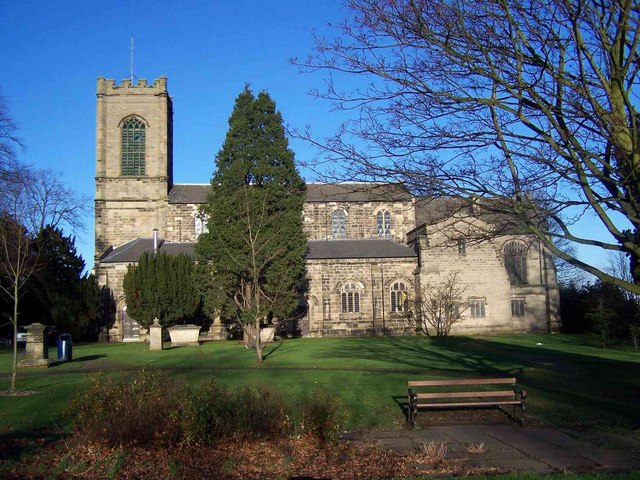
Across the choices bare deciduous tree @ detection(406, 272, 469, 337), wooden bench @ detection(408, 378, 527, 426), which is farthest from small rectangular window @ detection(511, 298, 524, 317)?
wooden bench @ detection(408, 378, 527, 426)

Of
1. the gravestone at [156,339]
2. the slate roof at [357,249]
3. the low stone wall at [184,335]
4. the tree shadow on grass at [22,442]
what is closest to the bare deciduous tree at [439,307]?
the slate roof at [357,249]

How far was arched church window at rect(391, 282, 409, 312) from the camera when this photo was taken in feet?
142

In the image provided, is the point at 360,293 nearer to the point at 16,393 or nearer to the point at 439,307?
the point at 439,307

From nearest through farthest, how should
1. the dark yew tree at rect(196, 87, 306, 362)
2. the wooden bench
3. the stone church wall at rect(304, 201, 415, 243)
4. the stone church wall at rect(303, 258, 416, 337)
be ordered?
the wooden bench, the dark yew tree at rect(196, 87, 306, 362), the stone church wall at rect(303, 258, 416, 337), the stone church wall at rect(304, 201, 415, 243)

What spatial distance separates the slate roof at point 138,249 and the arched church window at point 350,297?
10.8 metres

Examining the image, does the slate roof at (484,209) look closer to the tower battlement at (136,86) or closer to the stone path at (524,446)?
the stone path at (524,446)

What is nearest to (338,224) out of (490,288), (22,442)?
(490,288)

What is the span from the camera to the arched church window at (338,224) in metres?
47.8

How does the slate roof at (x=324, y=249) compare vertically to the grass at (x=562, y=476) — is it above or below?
above

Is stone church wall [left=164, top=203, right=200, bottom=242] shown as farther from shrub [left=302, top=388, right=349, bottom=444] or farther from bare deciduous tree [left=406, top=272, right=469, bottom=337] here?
shrub [left=302, top=388, right=349, bottom=444]

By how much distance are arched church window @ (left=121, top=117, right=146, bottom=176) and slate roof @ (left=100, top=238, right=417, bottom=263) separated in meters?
5.52

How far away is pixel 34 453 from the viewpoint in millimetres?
8922

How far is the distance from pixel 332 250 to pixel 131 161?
16.6 m

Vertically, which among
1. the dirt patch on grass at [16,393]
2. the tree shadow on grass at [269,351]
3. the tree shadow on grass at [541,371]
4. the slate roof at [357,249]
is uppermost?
the slate roof at [357,249]
